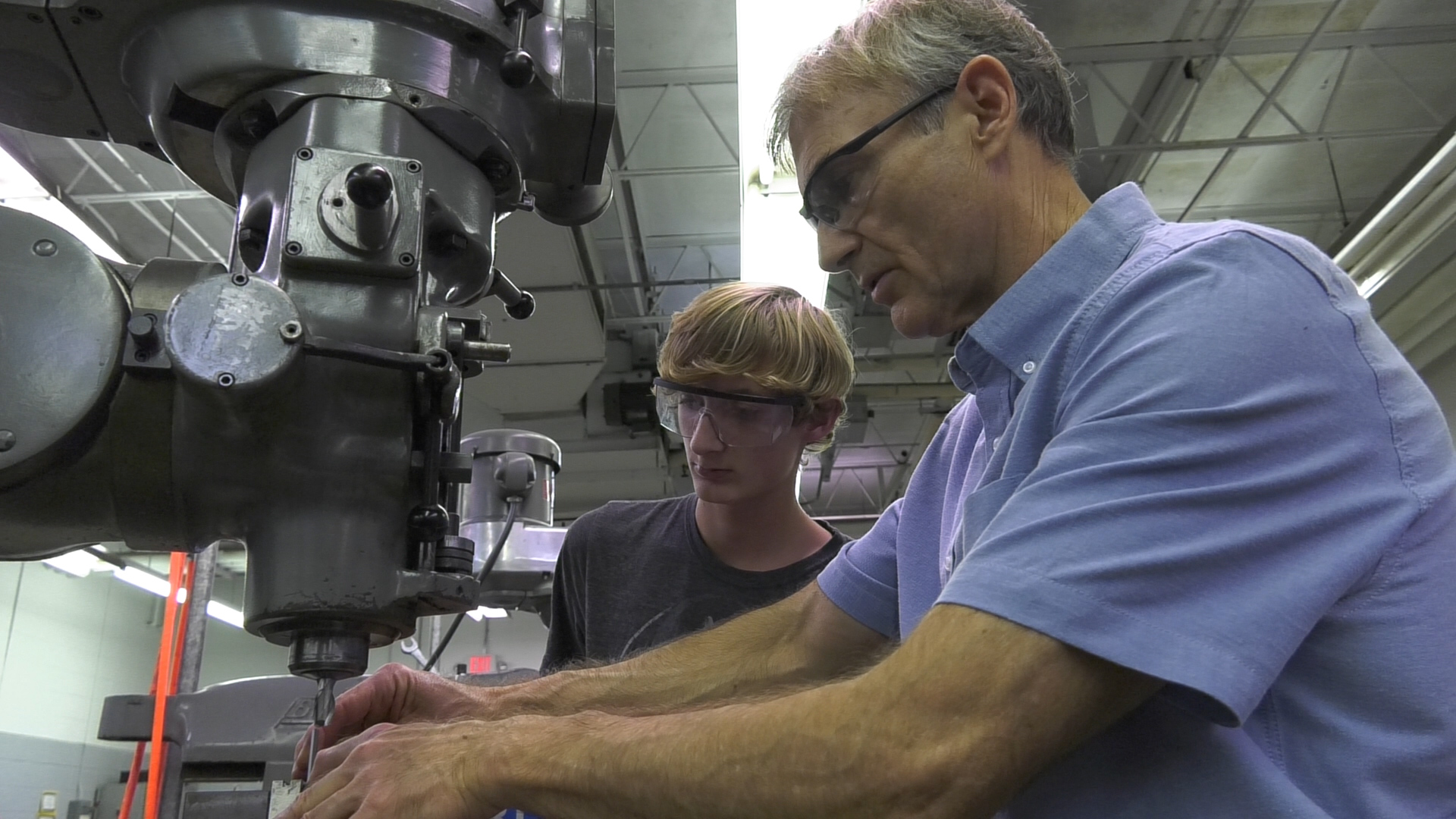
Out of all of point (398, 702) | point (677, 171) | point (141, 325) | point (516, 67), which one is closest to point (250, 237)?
point (141, 325)

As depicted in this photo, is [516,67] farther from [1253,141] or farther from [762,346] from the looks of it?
[1253,141]

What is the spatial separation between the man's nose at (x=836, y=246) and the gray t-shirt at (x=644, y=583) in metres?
0.54

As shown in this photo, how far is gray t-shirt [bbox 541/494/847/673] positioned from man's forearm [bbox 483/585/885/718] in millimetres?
198

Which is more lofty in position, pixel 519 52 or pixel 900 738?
pixel 519 52

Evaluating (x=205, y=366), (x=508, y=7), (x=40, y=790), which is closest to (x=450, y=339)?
(x=205, y=366)

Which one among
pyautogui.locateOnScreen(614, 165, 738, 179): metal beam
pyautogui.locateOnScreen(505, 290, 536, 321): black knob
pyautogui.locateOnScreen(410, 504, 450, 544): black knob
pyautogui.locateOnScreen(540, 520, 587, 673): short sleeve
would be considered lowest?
pyautogui.locateOnScreen(410, 504, 450, 544): black knob

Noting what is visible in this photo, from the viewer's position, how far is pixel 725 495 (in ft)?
4.89

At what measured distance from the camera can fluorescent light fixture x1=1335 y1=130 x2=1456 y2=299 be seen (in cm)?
433

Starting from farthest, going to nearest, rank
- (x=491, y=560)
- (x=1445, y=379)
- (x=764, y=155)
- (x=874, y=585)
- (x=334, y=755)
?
(x=1445, y=379) < (x=764, y=155) < (x=491, y=560) < (x=874, y=585) < (x=334, y=755)

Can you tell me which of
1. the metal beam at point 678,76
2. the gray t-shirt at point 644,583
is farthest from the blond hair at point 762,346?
the metal beam at point 678,76

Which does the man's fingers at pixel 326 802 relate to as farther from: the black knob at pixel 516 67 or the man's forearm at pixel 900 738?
the black knob at pixel 516 67

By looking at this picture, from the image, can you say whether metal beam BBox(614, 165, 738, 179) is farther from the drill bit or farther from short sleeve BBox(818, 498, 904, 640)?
the drill bit

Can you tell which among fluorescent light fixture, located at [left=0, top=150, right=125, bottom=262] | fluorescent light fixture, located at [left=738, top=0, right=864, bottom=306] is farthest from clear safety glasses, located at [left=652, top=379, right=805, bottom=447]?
fluorescent light fixture, located at [left=0, top=150, right=125, bottom=262]

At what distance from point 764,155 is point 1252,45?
3.29 meters
